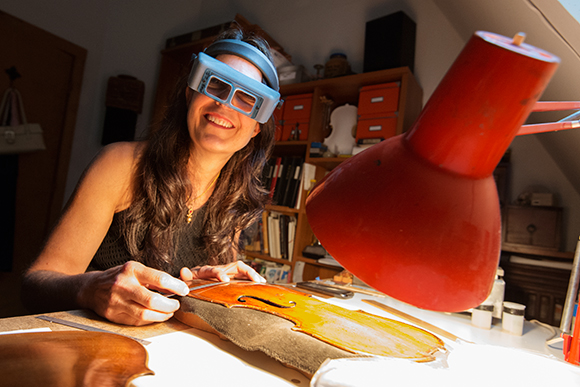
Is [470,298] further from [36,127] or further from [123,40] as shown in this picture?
[123,40]

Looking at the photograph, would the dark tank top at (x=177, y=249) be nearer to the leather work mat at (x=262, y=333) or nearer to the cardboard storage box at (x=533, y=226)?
the leather work mat at (x=262, y=333)

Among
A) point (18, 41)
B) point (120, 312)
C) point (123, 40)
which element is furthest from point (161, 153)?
point (123, 40)

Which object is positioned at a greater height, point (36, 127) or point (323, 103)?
point (323, 103)

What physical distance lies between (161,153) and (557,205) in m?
2.32

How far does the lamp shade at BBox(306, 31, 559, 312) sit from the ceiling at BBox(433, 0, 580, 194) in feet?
3.25

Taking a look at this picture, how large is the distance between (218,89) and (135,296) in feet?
2.30

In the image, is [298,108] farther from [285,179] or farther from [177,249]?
[177,249]

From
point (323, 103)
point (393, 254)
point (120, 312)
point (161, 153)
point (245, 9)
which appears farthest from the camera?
point (245, 9)

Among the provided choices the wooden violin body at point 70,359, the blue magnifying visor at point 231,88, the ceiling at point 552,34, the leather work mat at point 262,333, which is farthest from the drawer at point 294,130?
the wooden violin body at point 70,359

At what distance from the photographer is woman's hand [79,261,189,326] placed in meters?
0.64

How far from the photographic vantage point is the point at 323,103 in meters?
2.97

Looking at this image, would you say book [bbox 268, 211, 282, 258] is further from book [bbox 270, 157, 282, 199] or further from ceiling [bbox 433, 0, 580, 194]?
ceiling [bbox 433, 0, 580, 194]

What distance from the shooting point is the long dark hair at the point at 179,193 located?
115 centimetres

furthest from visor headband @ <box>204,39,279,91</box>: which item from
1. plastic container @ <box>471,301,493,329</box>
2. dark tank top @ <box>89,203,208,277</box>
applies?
plastic container @ <box>471,301,493,329</box>
